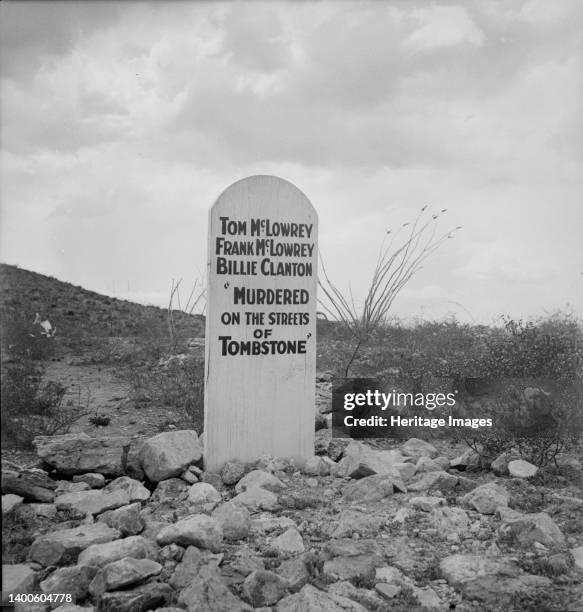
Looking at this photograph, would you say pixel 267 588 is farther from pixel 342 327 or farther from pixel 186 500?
pixel 342 327

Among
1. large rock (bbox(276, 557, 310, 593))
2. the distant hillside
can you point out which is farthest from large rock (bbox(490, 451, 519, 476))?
the distant hillside

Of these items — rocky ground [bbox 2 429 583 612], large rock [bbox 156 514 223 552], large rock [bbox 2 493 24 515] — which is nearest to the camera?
rocky ground [bbox 2 429 583 612]

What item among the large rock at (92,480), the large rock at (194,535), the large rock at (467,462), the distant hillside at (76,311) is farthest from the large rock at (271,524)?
the distant hillside at (76,311)

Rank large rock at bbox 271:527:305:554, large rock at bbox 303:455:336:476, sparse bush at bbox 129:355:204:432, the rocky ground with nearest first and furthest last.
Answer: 1. the rocky ground
2. large rock at bbox 271:527:305:554
3. large rock at bbox 303:455:336:476
4. sparse bush at bbox 129:355:204:432

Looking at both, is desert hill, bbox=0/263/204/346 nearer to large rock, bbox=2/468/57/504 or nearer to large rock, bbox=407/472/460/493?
large rock, bbox=2/468/57/504

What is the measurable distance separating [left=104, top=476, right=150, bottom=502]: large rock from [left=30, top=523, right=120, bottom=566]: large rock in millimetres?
879

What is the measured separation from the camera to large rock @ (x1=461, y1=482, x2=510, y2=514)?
17.1 ft

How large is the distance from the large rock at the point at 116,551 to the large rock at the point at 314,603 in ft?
3.34

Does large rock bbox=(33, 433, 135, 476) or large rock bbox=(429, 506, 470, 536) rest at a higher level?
large rock bbox=(33, 433, 135, 476)

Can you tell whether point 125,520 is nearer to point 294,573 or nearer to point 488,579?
point 294,573

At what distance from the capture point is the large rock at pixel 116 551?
4.18m

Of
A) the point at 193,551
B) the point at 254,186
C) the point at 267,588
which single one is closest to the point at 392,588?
the point at 267,588

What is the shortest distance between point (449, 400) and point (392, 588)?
17.2 ft

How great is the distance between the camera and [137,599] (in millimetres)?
3641
